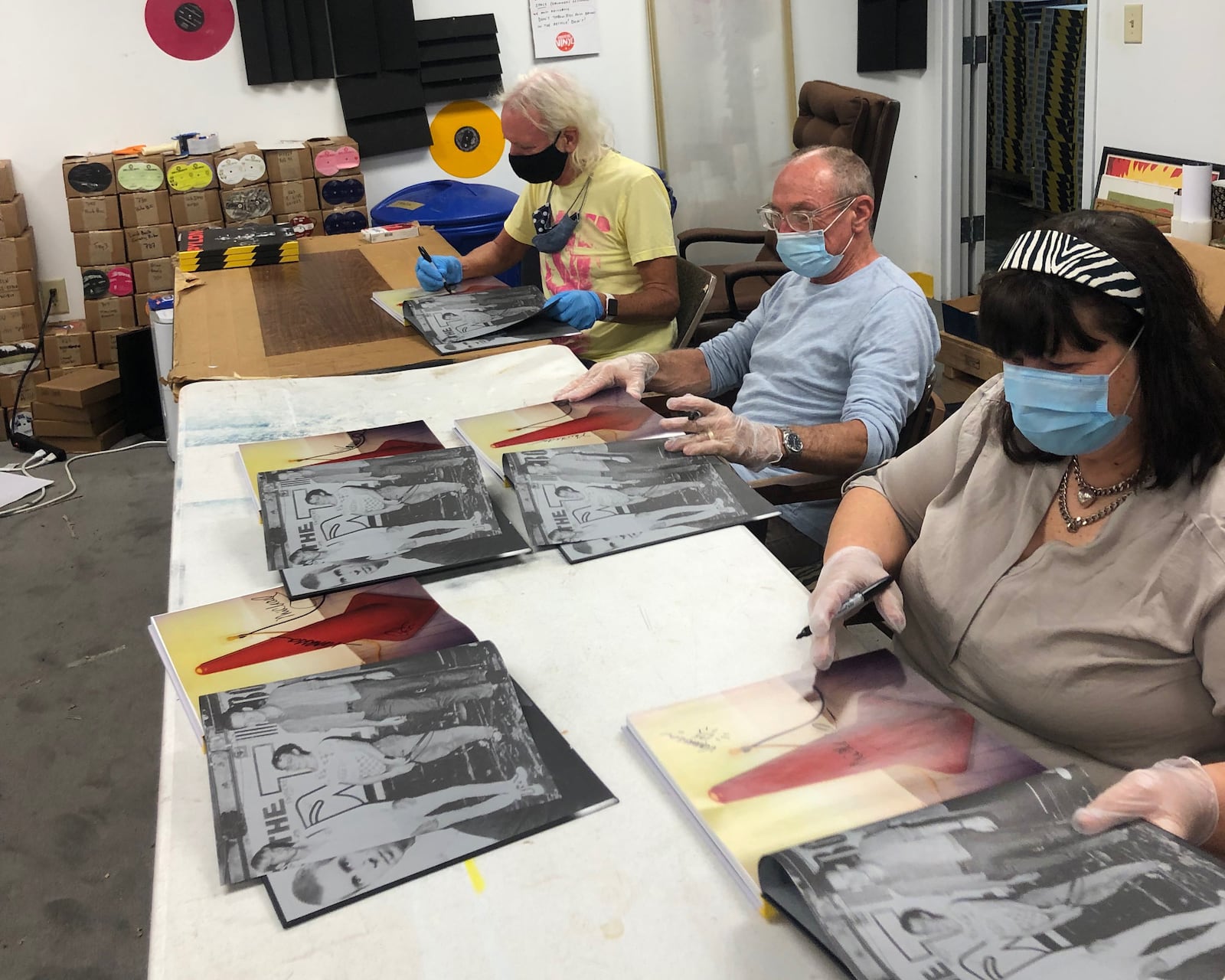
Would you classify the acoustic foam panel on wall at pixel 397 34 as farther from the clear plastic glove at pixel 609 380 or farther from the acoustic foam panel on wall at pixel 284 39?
the clear plastic glove at pixel 609 380

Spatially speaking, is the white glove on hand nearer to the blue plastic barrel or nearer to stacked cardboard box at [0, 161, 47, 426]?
the blue plastic barrel

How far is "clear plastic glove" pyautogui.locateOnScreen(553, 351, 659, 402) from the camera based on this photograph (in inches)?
76.8

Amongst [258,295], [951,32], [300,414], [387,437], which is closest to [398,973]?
[387,437]

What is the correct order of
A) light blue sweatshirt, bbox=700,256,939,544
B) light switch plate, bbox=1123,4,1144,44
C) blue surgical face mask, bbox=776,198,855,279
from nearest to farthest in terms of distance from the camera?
light blue sweatshirt, bbox=700,256,939,544, blue surgical face mask, bbox=776,198,855,279, light switch plate, bbox=1123,4,1144,44

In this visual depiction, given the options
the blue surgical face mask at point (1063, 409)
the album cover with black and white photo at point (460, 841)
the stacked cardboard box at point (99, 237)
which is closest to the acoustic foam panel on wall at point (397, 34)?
the stacked cardboard box at point (99, 237)

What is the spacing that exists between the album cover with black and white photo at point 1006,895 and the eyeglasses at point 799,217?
1344mm

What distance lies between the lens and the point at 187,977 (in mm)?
844

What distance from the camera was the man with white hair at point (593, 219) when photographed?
2.67 meters

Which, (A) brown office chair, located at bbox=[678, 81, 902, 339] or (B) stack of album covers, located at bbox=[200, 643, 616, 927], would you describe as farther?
(A) brown office chair, located at bbox=[678, 81, 902, 339]

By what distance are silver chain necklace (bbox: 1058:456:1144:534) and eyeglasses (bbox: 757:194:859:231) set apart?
92 centimetres

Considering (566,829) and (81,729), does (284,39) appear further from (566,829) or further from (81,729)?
(566,829)

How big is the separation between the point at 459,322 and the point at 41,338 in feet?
8.35

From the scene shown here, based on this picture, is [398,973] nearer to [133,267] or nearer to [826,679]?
[826,679]

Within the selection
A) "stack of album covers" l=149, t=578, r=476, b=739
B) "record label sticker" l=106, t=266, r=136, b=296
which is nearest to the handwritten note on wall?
"record label sticker" l=106, t=266, r=136, b=296
